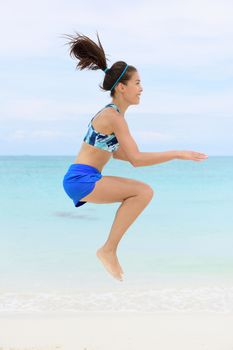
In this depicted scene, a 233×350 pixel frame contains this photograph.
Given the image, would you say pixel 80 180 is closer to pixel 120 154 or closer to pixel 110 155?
pixel 110 155

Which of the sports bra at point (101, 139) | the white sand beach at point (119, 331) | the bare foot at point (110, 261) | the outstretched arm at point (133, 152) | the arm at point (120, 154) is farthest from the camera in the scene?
the white sand beach at point (119, 331)

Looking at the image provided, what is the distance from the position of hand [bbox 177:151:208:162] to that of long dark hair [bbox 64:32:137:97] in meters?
0.63

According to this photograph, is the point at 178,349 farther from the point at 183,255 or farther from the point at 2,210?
the point at 2,210

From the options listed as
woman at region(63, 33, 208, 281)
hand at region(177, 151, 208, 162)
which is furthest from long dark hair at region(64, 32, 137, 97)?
hand at region(177, 151, 208, 162)

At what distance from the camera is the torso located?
436 centimetres

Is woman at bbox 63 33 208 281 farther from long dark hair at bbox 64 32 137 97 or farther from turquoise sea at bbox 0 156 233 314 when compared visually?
turquoise sea at bbox 0 156 233 314

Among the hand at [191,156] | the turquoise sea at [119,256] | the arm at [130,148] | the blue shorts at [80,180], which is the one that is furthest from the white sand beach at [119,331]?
the hand at [191,156]

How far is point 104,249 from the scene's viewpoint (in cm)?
459

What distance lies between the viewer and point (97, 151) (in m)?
4.46

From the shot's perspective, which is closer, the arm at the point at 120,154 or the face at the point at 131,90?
the face at the point at 131,90

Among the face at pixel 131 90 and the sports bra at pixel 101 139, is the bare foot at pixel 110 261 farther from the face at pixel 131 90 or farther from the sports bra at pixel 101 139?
the face at pixel 131 90

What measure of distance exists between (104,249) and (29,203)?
52.7ft

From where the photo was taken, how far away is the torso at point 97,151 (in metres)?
4.36

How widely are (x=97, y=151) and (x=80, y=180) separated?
0.74ft
